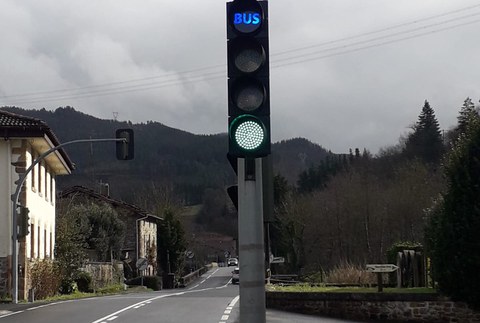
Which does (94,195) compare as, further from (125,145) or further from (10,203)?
(125,145)

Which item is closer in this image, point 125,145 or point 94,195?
point 125,145

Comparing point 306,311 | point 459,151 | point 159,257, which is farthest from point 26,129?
point 159,257

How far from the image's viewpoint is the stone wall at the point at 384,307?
17172mm

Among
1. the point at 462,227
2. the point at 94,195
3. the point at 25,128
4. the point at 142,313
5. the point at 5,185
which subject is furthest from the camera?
the point at 94,195

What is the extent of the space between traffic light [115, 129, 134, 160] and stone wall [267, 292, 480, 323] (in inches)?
316

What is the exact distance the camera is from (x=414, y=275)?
22766mm

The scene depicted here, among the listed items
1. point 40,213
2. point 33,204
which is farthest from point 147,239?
point 33,204

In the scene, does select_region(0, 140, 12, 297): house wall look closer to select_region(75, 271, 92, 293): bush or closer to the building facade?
select_region(75, 271, 92, 293): bush

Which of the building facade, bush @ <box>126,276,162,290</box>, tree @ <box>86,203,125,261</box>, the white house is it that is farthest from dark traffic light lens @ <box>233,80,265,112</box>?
the building facade

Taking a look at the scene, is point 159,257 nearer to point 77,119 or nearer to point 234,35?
point 77,119

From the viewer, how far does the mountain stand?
101688 millimetres

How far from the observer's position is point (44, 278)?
107 ft

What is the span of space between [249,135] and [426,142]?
80.3 m

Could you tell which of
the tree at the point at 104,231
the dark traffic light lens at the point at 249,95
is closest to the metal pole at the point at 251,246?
the dark traffic light lens at the point at 249,95
